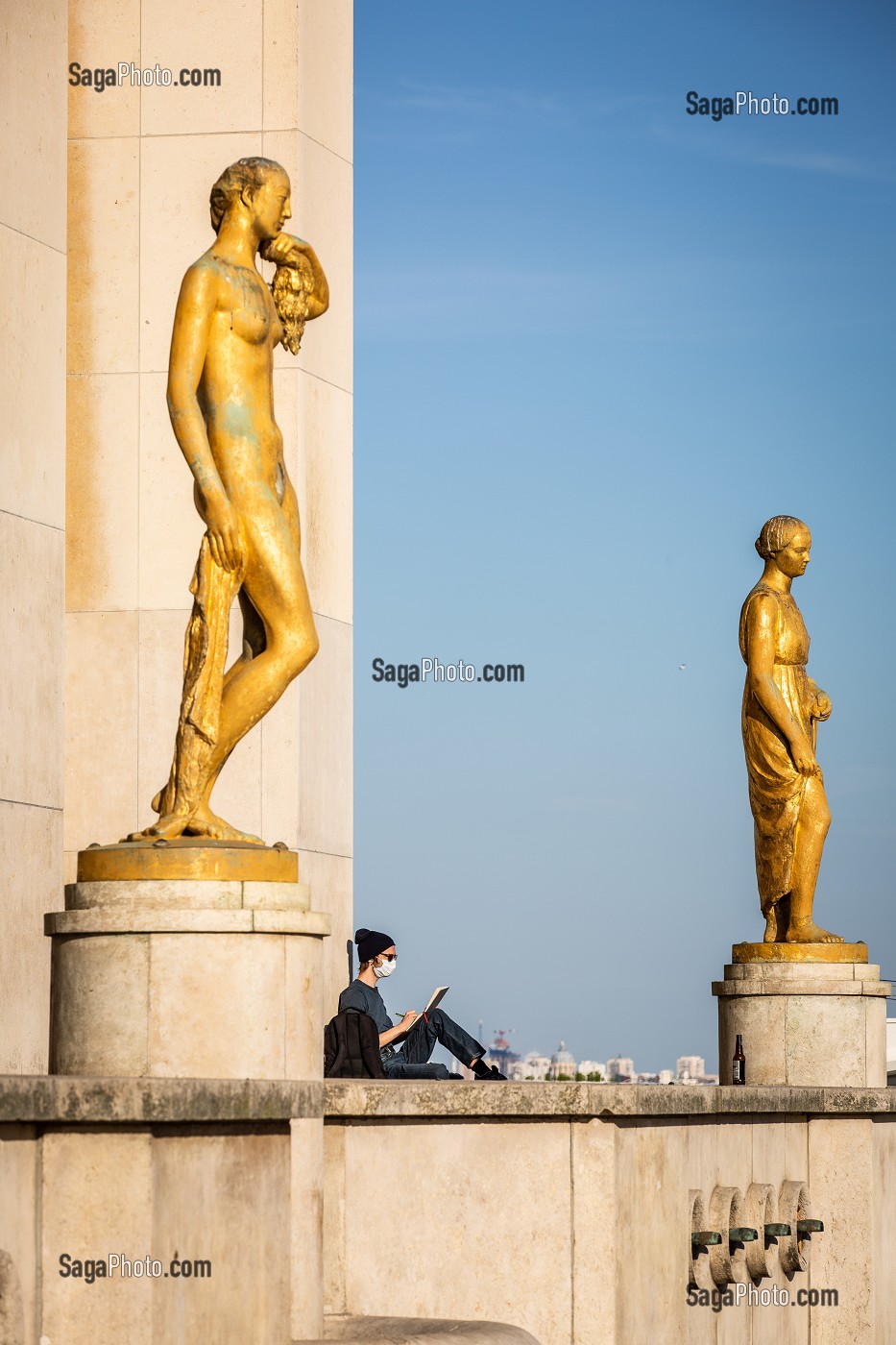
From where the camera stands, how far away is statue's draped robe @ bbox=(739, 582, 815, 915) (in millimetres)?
14625

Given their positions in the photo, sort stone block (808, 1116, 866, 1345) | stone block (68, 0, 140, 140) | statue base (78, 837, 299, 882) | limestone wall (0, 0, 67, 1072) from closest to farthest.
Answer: statue base (78, 837, 299, 882), stone block (808, 1116, 866, 1345), limestone wall (0, 0, 67, 1072), stone block (68, 0, 140, 140)

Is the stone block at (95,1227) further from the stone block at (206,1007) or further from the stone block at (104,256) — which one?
the stone block at (104,256)

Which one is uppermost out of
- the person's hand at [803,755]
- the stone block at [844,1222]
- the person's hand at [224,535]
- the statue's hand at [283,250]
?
the statue's hand at [283,250]

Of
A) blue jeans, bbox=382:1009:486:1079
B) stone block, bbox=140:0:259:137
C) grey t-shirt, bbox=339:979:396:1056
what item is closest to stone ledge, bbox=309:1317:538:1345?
grey t-shirt, bbox=339:979:396:1056

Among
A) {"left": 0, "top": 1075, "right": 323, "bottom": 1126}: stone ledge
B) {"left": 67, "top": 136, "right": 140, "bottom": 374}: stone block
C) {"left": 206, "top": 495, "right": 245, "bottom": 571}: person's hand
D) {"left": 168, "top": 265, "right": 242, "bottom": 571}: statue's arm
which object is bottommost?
{"left": 0, "top": 1075, "right": 323, "bottom": 1126}: stone ledge

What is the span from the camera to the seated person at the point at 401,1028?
40.4 feet

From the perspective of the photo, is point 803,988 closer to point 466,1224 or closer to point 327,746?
point 327,746

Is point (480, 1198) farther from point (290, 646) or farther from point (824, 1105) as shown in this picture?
point (824, 1105)

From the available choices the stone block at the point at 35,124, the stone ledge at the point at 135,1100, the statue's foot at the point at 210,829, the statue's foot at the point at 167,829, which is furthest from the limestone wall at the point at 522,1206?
the stone block at the point at 35,124

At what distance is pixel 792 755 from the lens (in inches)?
578

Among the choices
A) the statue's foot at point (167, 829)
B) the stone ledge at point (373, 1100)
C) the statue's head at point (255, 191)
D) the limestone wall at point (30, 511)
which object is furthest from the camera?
the limestone wall at point (30, 511)

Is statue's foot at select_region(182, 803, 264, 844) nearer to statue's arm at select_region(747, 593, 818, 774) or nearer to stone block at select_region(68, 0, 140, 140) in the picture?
statue's arm at select_region(747, 593, 818, 774)

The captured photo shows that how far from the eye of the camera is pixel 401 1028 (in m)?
13.1

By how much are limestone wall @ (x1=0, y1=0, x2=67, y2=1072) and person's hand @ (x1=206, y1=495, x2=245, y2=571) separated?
5.03m
